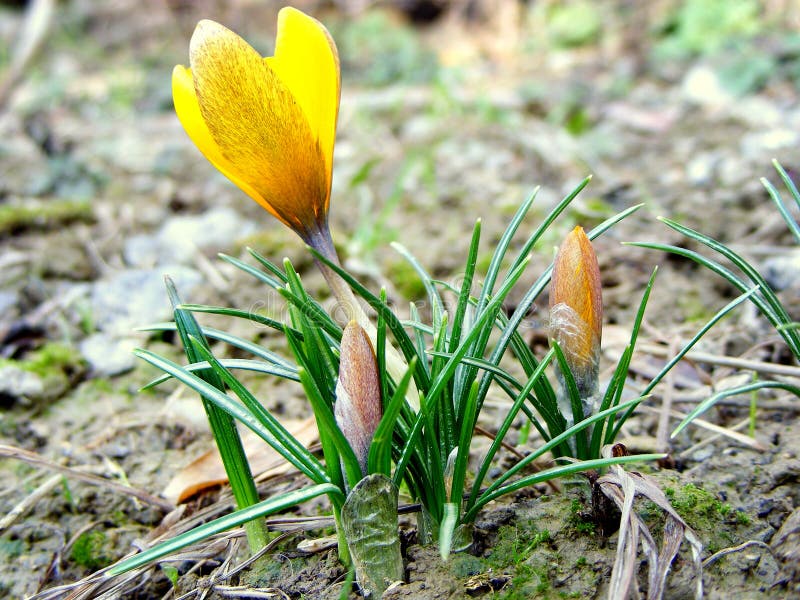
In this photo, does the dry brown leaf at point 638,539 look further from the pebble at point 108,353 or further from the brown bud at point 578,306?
the pebble at point 108,353

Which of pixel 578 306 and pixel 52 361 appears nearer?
pixel 578 306

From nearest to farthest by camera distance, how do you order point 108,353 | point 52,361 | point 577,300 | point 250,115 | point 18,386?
point 250,115, point 577,300, point 18,386, point 52,361, point 108,353

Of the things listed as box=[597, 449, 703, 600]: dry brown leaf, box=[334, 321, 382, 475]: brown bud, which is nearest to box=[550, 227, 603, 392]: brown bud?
box=[597, 449, 703, 600]: dry brown leaf

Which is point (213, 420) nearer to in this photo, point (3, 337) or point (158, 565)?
point (158, 565)

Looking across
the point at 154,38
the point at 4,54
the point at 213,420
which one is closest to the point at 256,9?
the point at 154,38

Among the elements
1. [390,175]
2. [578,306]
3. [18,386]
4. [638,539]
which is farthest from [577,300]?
[390,175]

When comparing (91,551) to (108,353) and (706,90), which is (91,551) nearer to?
(108,353)
